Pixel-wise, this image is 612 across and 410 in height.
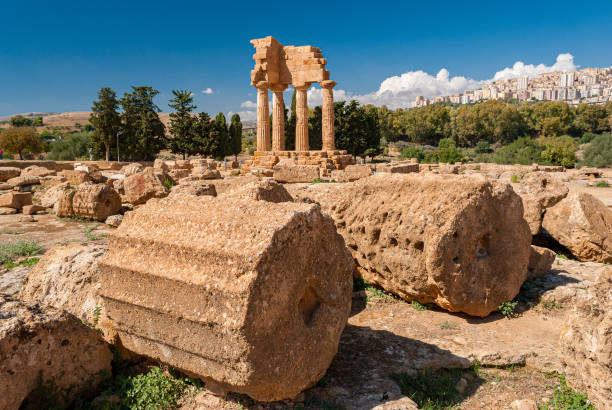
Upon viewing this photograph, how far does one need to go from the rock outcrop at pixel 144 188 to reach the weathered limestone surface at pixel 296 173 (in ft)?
10.9

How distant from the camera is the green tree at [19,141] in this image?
3069 cm

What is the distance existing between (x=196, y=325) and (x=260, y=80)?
17.5 meters

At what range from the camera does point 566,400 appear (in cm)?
311

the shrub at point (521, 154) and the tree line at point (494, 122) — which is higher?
the tree line at point (494, 122)

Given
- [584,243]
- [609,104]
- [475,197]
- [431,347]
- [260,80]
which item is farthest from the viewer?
[609,104]

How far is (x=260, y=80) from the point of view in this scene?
18.6 meters

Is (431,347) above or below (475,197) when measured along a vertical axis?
below

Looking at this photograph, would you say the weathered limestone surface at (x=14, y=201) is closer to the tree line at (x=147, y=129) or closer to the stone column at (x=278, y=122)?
the stone column at (x=278, y=122)

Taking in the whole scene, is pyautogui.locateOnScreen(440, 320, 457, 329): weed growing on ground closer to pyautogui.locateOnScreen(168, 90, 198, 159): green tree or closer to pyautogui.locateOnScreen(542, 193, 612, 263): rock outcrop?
pyautogui.locateOnScreen(542, 193, 612, 263): rock outcrop

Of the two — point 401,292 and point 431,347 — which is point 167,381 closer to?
point 431,347

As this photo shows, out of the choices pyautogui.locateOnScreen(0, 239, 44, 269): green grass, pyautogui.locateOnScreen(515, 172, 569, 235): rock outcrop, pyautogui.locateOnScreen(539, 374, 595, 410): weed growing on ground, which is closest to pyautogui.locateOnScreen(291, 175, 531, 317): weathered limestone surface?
pyautogui.locateOnScreen(539, 374, 595, 410): weed growing on ground

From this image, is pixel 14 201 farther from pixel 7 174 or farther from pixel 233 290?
pixel 233 290

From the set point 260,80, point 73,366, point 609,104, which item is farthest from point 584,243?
point 609,104

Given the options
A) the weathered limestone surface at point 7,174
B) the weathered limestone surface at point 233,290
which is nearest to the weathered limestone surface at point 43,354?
the weathered limestone surface at point 233,290
